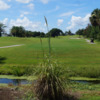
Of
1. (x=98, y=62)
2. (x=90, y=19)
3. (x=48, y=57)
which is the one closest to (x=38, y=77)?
(x=48, y=57)

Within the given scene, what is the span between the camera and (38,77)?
24.3ft

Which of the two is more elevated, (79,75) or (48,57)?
(48,57)

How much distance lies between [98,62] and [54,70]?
15.1 meters

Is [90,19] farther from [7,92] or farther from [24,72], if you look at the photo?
[7,92]

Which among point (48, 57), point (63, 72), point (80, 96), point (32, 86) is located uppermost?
point (48, 57)

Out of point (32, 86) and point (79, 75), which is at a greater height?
point (32, 86)

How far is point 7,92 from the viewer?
8.57 metres

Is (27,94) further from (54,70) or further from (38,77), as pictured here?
(54,70)

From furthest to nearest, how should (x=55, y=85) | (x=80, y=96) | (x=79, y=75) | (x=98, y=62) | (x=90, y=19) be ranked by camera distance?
1. (x=90, y=19)
2. (x=98, y=62)
3. (x=79, y=75)
4. (x=80, y=96)
5. (x=55, y=85)

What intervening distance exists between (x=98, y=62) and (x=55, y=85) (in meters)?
15.2

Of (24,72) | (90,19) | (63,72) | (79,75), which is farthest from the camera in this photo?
(90,19)

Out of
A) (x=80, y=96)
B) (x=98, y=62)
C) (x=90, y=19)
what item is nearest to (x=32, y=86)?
(x=80, y=96)

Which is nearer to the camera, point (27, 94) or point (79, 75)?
point (27, 94)

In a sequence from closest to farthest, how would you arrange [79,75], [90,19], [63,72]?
1. [63,72]
2. [79,75]
3. [90,19]
